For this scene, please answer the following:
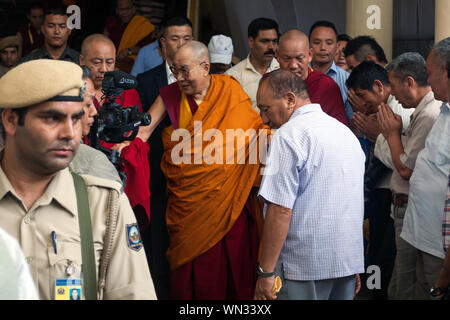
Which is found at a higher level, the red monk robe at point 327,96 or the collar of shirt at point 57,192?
the red monk robe at point 327,96

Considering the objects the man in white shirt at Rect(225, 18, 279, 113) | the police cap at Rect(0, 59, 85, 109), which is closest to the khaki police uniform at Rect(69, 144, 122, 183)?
the police cap at Rect(0, 59, 85, 109)

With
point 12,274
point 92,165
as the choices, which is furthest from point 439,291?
point 12,274

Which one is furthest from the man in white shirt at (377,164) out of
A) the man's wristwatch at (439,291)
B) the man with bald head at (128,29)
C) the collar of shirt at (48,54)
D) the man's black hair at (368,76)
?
the man with bald head at (128,29)

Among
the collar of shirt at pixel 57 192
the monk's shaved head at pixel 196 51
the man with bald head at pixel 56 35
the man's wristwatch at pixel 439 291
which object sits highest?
the man with bald head at pixel 56 35

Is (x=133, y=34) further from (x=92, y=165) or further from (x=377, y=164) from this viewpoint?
(x=92, y=165)

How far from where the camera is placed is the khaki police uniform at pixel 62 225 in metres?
2.13

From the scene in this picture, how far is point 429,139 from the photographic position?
12.6 ft

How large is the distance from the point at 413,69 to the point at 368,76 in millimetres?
463

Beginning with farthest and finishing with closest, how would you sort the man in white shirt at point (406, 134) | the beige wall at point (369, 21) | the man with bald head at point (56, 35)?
the beige wall at point (369, 21), the man with bald head at point (56, 35), the man in white shirt at point (406, 134)

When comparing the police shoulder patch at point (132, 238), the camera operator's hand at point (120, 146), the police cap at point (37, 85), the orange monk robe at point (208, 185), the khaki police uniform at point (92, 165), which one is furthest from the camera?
the orange monk robe at point (208, 185)

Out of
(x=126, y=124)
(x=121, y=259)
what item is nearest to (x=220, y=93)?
(x=126, y=124)

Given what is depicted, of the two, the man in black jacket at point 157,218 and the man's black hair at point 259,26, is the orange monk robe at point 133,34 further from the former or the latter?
the man in black jacket at point 157,218

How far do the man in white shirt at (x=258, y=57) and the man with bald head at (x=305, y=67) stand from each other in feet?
1.88

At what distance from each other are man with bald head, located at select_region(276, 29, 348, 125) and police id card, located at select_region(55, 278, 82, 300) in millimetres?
3270
